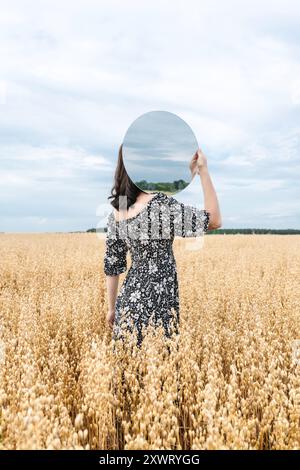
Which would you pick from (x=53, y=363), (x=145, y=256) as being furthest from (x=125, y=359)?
(x=145, y=256)

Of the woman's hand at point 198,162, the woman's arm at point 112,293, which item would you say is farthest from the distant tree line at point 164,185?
the woman's arm at point 112,293

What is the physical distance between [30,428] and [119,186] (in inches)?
73.0

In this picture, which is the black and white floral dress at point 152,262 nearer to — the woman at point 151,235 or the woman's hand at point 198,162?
the woman at point 151,235

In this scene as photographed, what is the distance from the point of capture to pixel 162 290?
3.47 metres

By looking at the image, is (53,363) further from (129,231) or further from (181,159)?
(181,159)

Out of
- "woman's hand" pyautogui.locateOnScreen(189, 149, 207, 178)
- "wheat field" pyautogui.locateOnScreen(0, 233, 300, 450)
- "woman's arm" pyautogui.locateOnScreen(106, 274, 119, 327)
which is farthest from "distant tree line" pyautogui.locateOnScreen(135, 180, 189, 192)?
"woman's arm" pyautogui.locateOnScreen(106, 274, 119, 327)

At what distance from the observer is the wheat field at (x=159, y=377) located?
2.36m

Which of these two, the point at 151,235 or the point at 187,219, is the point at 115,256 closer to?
the point at 151,235

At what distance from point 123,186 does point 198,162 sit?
584mm

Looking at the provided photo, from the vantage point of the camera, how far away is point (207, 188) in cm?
312

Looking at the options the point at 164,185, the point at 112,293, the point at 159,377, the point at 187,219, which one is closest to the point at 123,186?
the point at 164,185

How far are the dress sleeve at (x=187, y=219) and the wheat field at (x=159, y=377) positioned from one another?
0.75 metres

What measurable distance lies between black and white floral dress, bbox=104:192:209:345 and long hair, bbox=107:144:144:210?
0.42 feet
